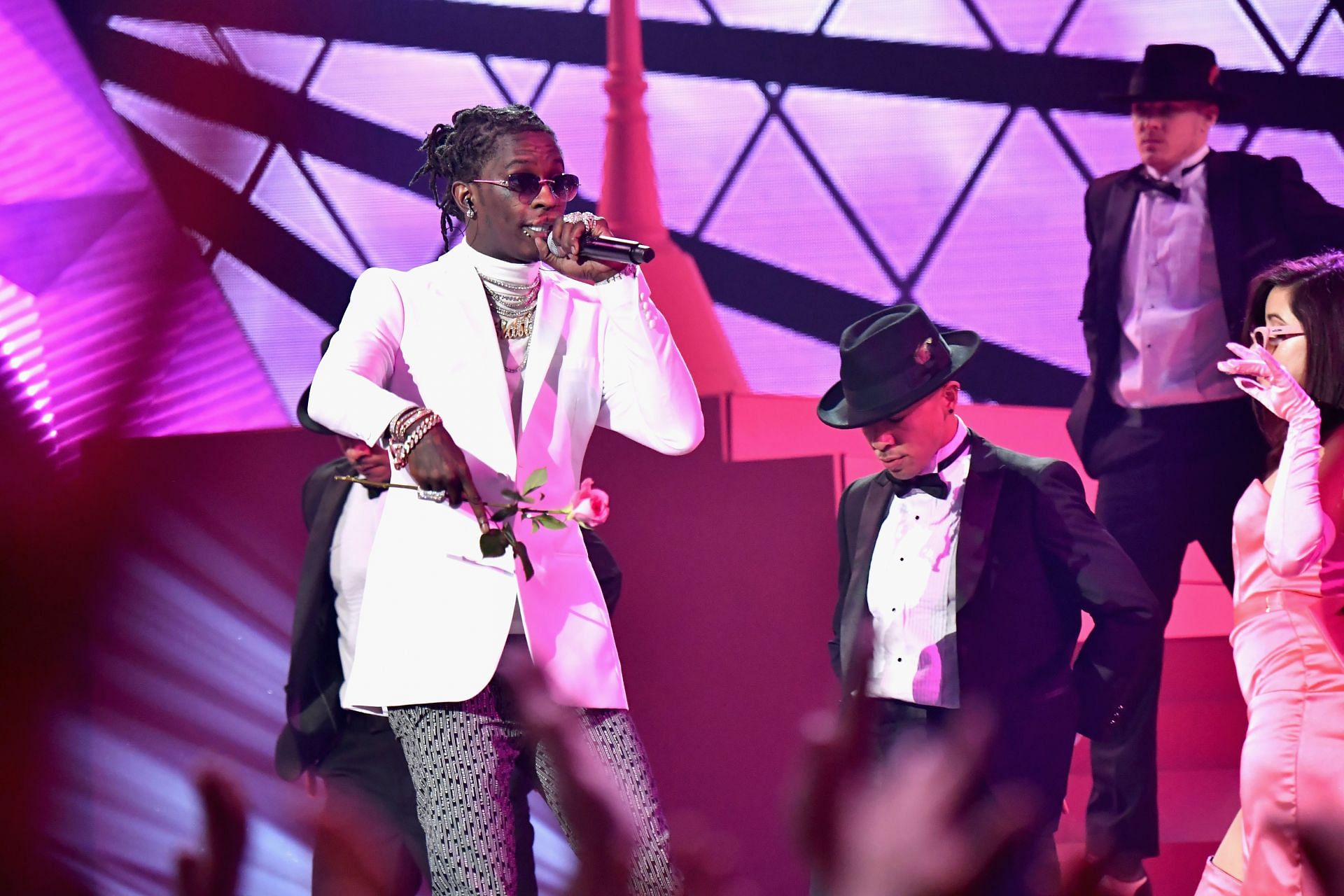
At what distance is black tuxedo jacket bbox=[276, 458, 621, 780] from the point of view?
3.19 m

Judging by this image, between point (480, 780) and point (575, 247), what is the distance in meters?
0.75

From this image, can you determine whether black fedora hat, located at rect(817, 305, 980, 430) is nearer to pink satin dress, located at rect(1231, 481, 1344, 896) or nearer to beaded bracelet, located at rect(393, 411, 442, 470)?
pink satin dress, located at rect(1231, 481, 1344, 896)

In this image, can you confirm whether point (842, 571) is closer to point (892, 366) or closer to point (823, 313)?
point (892, 366)

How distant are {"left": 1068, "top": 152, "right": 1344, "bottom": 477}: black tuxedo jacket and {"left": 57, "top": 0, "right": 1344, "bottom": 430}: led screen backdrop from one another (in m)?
0.06

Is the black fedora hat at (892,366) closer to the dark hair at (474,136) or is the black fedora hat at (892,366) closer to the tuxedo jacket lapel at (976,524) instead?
the tuxedo jacket lapel at (976,524)

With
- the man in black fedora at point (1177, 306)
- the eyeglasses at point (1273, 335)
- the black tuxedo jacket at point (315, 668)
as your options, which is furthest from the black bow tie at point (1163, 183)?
the black tuxedo jacket at point (315, 668)

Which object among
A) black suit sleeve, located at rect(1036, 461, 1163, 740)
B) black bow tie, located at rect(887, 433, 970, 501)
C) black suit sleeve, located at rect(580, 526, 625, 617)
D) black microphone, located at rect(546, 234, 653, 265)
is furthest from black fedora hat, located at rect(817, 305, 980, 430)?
black microphone, located at rect(546, 234, 653, 265)

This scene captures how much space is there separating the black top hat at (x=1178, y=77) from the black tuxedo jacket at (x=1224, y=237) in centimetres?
14

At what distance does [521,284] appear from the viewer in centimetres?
229

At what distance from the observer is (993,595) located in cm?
285

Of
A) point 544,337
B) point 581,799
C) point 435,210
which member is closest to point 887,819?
point 581,799

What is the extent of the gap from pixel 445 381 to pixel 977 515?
1.14 metres

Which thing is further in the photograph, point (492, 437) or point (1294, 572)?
point (1294, 572)

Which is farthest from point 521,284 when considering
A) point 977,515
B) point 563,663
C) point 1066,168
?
point 1066,168
